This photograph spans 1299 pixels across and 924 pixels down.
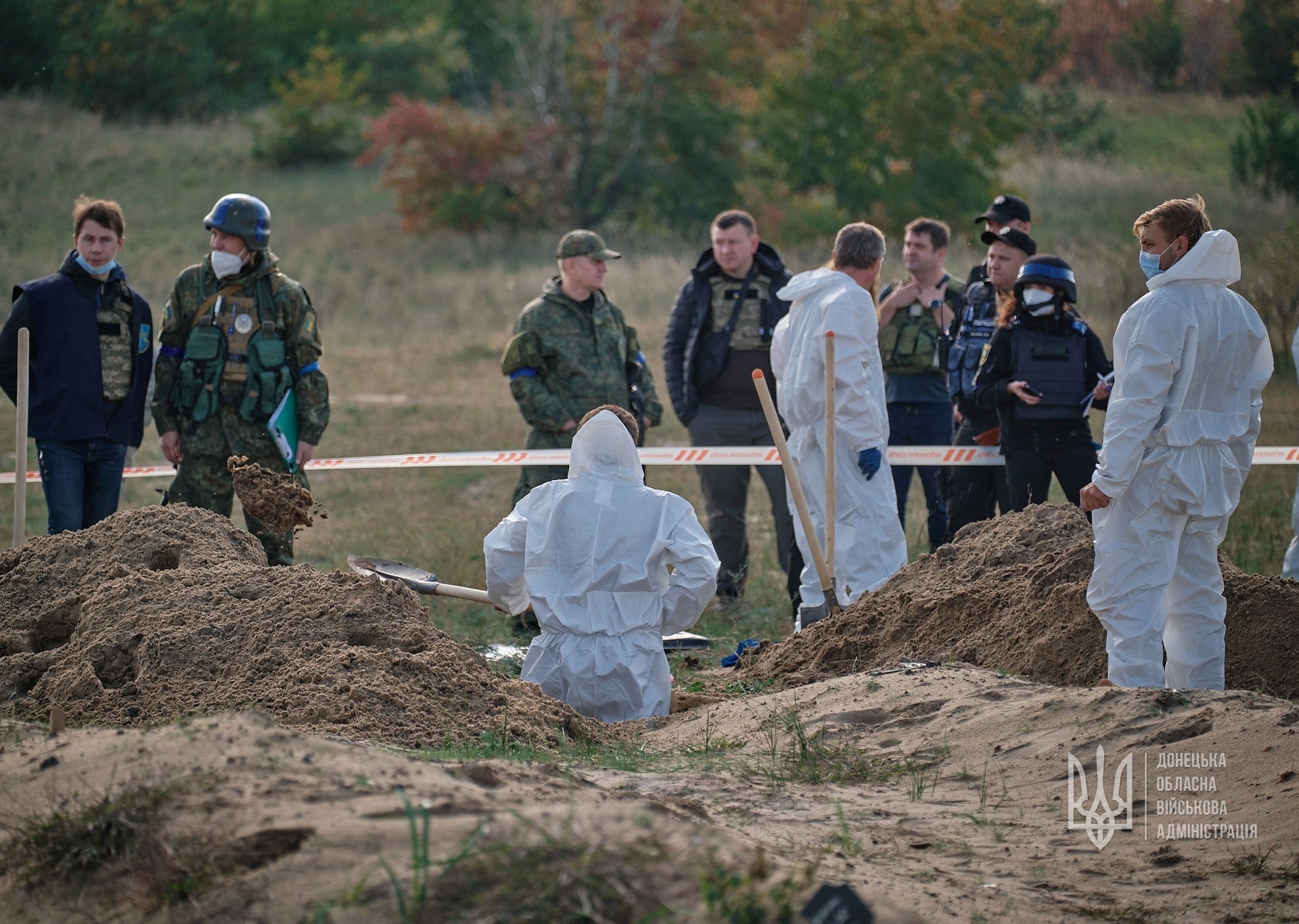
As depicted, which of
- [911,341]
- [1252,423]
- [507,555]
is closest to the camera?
[1252,423]

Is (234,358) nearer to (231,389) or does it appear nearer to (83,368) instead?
(231,389)

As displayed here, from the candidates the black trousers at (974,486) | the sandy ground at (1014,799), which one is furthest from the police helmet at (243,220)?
the black trousers at (974,486)

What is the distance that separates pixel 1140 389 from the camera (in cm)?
566

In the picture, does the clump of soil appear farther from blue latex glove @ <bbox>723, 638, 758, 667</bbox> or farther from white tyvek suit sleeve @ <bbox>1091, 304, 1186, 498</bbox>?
white tyvek suit sleeve @ <bbox>1091, 304, 1186, 498</bbox>

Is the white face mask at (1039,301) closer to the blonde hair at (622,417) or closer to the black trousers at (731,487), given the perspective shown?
the black trousers at (731,487)

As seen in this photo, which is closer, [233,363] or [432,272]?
[233,363]

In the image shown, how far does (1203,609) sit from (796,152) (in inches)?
940

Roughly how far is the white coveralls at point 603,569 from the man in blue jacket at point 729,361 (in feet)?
9.41

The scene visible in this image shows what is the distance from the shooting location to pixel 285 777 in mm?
3668

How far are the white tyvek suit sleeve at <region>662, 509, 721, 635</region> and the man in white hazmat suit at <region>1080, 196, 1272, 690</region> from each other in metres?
1.61

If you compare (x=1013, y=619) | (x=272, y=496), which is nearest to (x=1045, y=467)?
(x=1013, y=619)

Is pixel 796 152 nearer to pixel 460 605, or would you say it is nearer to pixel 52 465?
pixel 460 605

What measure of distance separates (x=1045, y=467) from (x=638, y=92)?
83.4 feet

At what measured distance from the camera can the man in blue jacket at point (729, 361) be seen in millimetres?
8984
